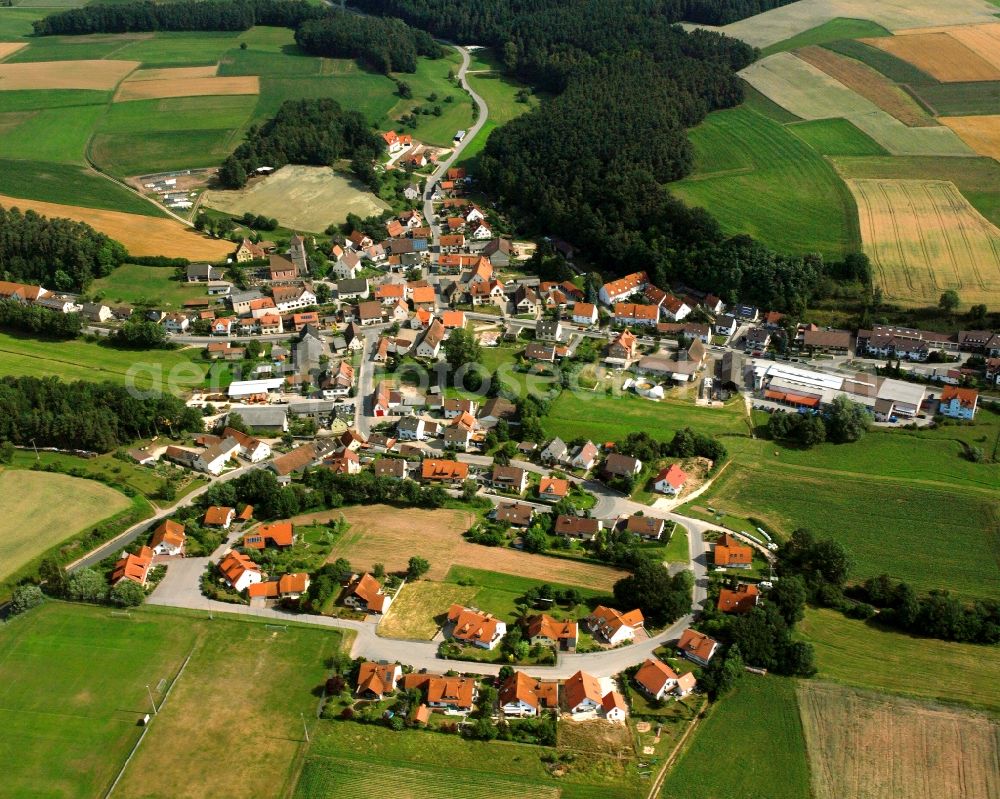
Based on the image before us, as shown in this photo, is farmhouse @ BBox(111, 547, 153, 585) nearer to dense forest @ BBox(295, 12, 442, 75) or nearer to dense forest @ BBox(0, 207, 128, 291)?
dense forest @ BBox(0, 207, 128, 291)

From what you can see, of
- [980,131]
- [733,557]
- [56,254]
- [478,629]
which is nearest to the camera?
[478,629]

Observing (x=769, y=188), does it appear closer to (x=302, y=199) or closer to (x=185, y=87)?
(x=302, y=199)

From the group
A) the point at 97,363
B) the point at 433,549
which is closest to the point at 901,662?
the point at 433,549

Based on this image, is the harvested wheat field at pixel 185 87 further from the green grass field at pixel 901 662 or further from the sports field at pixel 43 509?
the green grass field at pixel 901 662

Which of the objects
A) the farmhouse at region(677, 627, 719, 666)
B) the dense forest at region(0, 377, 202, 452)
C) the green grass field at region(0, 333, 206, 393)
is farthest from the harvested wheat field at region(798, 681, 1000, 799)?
the green grass field at region(0, 333, 206, 393)

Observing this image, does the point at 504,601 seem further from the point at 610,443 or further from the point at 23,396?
the point at 23,396

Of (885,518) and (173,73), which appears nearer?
(885,518)

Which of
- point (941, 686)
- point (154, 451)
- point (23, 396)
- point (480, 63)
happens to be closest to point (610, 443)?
point (941, 686)

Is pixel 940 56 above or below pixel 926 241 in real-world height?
above
